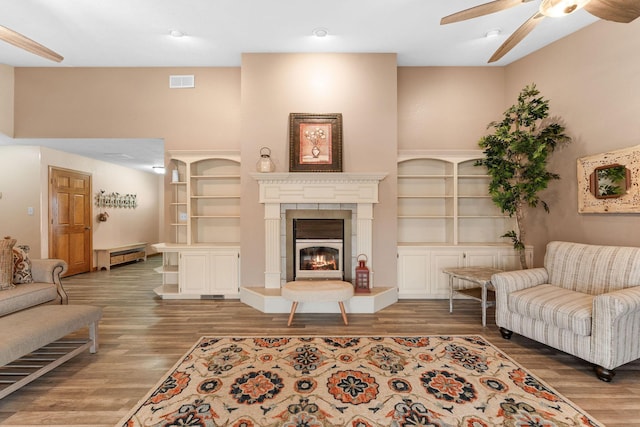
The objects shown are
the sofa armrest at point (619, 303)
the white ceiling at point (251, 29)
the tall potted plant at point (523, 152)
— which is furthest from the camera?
the tall potted plant at point (523, 152)

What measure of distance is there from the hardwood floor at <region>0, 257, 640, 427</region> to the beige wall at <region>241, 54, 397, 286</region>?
0.75m

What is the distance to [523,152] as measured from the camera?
3.44m

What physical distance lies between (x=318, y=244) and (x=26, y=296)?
307 cm

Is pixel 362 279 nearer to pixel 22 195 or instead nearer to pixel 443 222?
pixel 443 222

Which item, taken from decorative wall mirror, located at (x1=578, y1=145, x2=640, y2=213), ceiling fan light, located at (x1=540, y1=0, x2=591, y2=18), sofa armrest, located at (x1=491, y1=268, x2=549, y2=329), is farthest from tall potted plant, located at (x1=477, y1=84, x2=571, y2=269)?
ceiling fan light, located at (x1=540, y1=0, x2=591, y2=18)

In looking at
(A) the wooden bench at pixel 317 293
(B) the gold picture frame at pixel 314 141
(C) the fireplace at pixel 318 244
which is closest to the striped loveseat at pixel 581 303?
(A) the wooden bench at pixel 317 293

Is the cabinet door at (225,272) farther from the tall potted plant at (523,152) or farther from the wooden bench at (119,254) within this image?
the wooden bench at (119,254)

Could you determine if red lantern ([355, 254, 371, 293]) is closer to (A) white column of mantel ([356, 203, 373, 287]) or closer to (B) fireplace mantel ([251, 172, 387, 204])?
(A) white column of mantel ([356, 203, 373, 287])

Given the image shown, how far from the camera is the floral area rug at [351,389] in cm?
173

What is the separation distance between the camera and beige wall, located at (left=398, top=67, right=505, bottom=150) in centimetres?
439

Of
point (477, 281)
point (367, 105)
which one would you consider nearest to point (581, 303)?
point (477, 281)

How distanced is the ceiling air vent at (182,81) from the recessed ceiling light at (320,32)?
208 cm

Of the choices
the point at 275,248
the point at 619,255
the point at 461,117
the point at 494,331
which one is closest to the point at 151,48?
the point at 275,248

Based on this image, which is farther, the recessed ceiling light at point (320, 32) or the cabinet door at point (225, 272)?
the cabinet door at point (225, 272)
